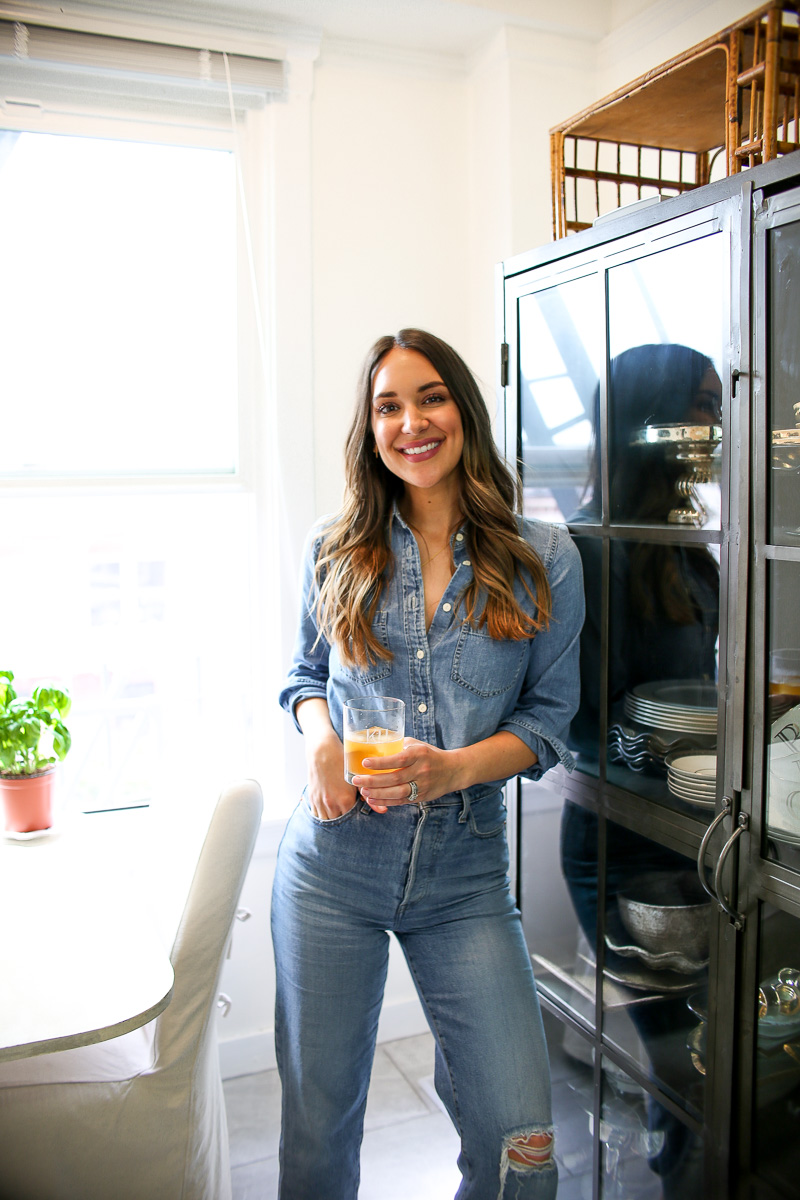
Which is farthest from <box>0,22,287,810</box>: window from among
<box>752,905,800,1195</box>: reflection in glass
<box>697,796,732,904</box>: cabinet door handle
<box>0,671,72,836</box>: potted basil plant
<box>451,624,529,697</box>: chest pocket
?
<box>752,905,800,1195</box>: reflection in glass

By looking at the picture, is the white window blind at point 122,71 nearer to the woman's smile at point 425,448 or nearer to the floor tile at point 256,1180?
the woman's smile at point 425,448

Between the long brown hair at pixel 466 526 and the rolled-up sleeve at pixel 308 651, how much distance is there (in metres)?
0.04

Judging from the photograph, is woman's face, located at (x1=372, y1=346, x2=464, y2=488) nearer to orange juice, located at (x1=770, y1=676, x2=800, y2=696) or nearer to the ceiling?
orange juice, located at (x1=770, y1=676, x2=800, y2=696)

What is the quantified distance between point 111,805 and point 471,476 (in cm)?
144

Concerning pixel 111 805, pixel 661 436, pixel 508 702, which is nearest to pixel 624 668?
pixel 508 702

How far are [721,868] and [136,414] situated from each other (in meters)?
1.80

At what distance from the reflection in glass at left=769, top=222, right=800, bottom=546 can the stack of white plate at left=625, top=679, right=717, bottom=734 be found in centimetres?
31

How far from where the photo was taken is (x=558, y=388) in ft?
5.49

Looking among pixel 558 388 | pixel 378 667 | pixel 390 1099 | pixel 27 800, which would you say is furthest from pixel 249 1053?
pixel 558 388

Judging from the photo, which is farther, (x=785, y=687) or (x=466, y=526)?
(x=466, y=526)

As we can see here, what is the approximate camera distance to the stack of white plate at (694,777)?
1350mm

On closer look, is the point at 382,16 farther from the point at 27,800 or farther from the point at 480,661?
the point at 27,800

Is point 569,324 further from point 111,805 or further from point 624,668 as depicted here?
point 111,805

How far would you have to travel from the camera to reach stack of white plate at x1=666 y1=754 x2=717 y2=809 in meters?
1.35
